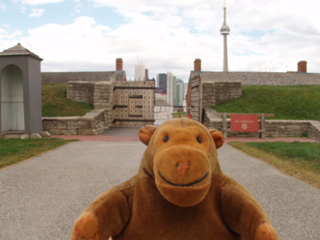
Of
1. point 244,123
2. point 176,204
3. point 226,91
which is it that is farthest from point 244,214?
point 226,91

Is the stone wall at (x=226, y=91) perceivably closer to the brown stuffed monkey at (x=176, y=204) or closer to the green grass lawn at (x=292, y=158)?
the green grass lawn at (x=292, y=158)

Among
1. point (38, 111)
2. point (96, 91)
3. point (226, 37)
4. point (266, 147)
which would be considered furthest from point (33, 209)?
point (226, 37)

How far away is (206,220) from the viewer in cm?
180

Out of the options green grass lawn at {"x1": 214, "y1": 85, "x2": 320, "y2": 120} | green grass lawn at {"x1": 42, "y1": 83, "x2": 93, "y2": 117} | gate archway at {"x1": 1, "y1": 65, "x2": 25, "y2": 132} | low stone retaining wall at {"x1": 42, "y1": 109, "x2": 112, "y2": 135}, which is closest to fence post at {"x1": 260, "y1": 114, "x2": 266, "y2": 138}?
green grass lawn at {"x1": 214, "y1": 85, "x2": 320, "y2": 120}

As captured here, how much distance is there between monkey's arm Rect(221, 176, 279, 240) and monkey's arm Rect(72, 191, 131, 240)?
0.67 metres

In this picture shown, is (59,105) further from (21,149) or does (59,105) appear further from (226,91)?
(226,91)

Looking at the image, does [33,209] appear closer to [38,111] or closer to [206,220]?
[206,220]

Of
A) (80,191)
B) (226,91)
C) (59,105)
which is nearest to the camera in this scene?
(80,191)

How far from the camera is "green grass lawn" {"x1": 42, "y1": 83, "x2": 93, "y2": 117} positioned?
13.0 meters

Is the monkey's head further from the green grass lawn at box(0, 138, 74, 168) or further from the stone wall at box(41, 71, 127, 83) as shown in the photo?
the stone wall at box(41, 71, 127, 83)

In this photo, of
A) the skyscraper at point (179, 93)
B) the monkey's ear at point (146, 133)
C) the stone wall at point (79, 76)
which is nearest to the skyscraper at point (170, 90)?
the skyscraper at point (179, 93)

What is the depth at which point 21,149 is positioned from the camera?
7.64 m

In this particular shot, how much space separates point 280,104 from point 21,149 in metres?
11.7

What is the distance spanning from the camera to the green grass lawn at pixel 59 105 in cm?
1296
